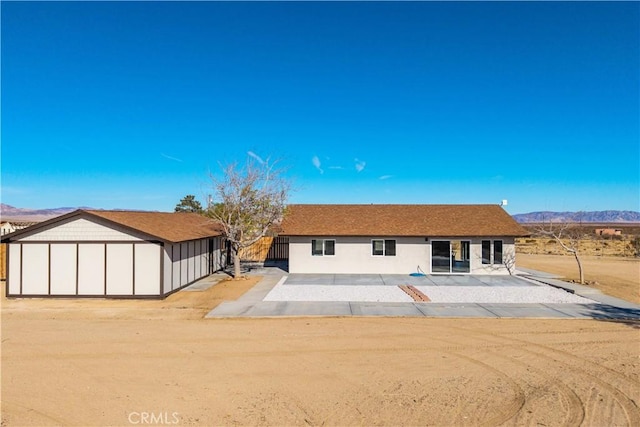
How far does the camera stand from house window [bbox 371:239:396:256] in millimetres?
22203

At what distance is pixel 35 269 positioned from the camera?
1540 centimetres

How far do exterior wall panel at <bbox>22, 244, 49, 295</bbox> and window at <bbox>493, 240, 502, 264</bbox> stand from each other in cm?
2046

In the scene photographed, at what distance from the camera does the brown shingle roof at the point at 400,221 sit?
2184 centimetres

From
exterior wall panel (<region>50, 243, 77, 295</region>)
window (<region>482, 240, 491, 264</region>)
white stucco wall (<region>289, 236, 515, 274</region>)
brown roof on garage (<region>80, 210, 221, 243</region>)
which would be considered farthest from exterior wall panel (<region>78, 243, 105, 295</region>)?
window (<region>482, 240, 491, 264</region>)

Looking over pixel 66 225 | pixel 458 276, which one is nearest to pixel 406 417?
pixel 66 225

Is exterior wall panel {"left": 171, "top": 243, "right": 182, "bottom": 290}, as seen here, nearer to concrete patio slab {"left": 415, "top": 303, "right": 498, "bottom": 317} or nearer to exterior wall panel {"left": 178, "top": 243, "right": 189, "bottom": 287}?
exterior wall panel {"left": 178, "top": 243, "right": 189, "bottom": 287}

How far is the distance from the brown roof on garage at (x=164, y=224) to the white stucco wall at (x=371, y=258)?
495cm

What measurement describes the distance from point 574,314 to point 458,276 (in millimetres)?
8538

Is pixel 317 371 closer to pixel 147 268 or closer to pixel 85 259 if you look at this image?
pixel 147 268

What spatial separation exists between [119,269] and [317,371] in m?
10.5

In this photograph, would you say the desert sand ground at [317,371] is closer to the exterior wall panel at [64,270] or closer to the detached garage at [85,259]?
the detached garage at [85,259]

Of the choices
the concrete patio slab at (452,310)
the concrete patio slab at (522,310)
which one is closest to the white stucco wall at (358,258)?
the concrete patio slab at (452,310)

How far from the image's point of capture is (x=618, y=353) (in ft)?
30.0

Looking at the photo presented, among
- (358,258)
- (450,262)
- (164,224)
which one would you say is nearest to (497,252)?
(450,262)
